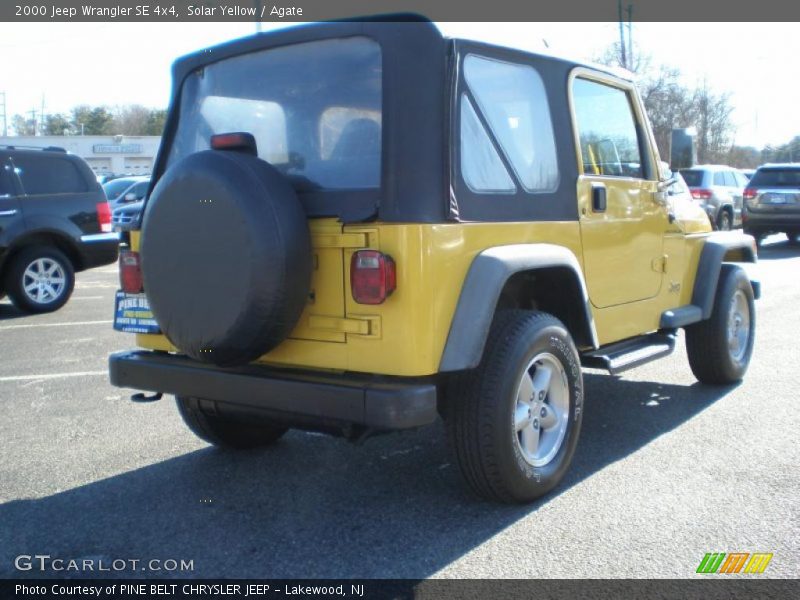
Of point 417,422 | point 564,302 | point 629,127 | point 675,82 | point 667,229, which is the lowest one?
point 417,422

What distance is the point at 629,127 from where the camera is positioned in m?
5.12

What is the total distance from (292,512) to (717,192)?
15882 millimetres

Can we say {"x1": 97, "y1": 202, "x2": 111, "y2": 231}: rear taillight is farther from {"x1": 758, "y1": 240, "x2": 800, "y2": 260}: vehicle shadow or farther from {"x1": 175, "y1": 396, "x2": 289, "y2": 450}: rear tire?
{"x1": 758, "y1": 240, "x2": 800, "y2": 260}: vehicle shadow

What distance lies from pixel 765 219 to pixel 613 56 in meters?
23.5

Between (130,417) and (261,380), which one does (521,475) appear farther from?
(130,417)

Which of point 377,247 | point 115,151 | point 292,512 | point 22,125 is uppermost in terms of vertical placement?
point 22,125

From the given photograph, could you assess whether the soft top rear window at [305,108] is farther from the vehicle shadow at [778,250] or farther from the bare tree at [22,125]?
the bare tree at [22,125]

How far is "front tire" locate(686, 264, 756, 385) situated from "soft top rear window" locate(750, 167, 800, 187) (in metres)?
12.2

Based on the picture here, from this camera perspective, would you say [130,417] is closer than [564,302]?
No

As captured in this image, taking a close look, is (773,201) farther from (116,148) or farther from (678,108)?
(116,148)

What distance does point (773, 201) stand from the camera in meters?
16.7

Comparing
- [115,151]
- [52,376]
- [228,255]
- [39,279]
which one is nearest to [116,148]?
[115,151]

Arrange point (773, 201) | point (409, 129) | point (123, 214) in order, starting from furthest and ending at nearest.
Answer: point (123, 214), point (773, 201), point (409, 129)

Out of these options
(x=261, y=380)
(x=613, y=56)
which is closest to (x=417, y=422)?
(x=261, y=380)
